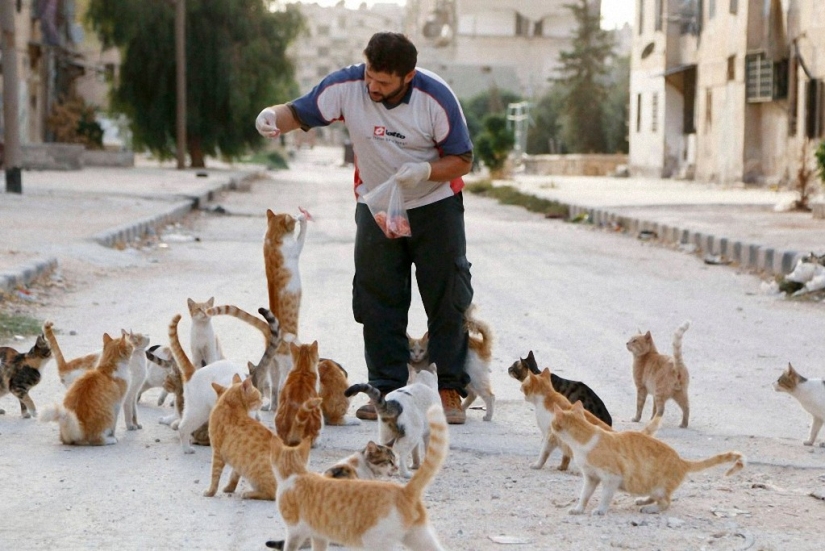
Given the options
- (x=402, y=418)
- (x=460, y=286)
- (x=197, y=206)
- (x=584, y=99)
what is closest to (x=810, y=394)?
(x=460, y=286)

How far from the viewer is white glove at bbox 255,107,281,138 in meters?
6.07

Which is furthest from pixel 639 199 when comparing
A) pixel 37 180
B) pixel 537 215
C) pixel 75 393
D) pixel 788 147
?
pixel 75 393

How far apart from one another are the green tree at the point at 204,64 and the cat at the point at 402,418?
116ft

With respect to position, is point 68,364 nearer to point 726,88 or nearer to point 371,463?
point 371,463

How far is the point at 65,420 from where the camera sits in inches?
221

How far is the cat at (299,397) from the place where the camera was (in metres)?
5.20

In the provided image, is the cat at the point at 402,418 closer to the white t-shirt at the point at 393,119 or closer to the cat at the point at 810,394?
the white t-shirt at the point at 393,119

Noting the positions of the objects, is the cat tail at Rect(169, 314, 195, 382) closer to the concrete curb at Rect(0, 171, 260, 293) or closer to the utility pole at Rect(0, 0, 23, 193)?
the concrete curb at Rect(0, 171, 260, 293)

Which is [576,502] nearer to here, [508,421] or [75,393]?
[508,421]

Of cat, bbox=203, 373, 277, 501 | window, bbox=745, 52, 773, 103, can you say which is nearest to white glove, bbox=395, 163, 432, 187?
cat, bbox=203, 373, 277, 501

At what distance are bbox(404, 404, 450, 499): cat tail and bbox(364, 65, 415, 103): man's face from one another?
247 centimetres

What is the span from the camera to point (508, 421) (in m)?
6.57

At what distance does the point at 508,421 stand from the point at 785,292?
22.6ft

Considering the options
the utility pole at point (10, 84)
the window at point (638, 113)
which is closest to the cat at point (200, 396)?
the utility pole at point (10, 84)
